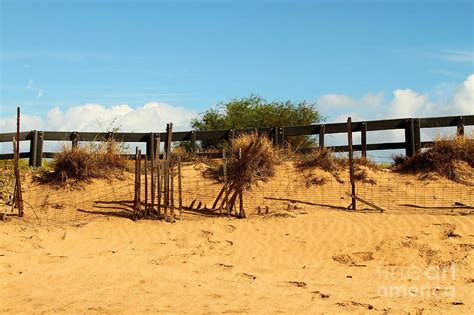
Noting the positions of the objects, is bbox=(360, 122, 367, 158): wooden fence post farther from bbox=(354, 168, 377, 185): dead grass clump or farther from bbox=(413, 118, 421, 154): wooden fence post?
bbox=(413, 118, 421, 154): wooden fence post

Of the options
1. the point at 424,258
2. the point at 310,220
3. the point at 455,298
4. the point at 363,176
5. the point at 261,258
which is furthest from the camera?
the point at 363,176

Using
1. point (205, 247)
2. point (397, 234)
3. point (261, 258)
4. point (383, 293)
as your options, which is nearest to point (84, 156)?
point (205, 247)

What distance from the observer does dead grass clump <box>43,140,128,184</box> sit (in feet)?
53.8

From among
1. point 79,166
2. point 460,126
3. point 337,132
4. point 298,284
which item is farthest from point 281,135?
point 298,284

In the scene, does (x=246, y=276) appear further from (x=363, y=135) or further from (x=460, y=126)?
(x=460, y=126)

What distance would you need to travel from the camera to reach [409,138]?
57.2ft

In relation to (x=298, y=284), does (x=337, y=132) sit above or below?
above

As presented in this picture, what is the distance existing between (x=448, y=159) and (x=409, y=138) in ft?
4.37

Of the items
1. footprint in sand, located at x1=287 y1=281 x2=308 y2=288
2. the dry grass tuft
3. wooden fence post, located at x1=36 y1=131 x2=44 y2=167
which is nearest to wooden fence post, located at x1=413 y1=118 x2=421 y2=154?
the dry grass tuft

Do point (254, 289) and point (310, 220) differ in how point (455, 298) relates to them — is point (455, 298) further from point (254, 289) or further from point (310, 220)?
point (310, 220)

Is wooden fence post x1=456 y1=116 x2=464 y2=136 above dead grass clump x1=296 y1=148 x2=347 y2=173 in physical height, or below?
above

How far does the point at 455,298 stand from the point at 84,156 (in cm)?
1151

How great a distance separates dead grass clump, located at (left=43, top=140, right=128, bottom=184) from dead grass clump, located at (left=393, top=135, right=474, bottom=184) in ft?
28.6

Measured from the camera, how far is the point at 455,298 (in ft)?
25.1
